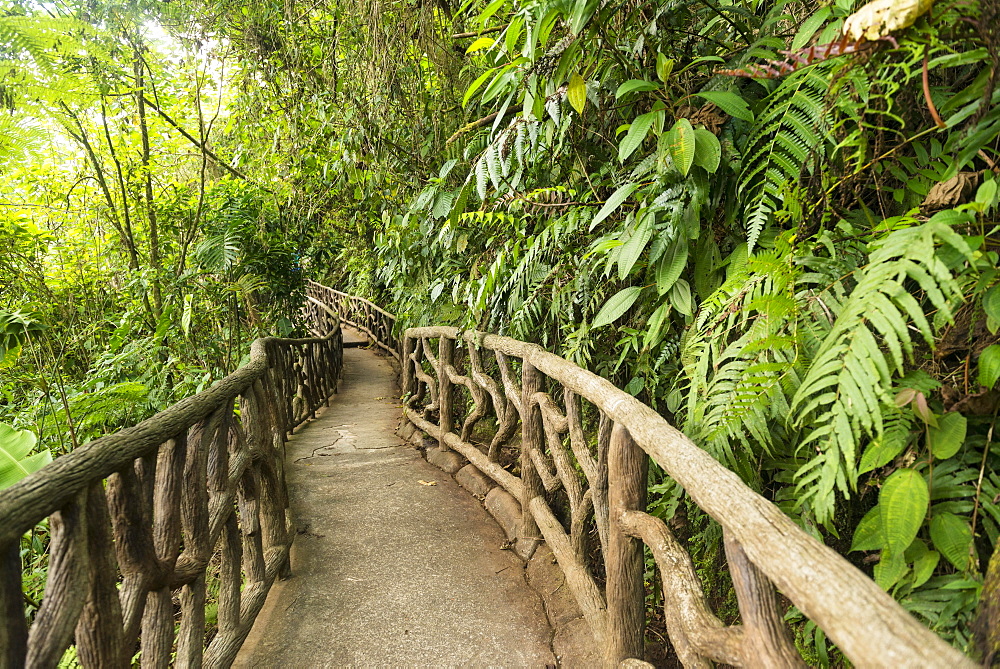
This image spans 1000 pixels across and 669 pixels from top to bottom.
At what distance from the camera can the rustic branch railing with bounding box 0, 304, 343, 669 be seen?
120 centimetres

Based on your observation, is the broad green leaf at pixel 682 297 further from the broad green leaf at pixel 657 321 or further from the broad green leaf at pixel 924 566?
the broad green leaf at pixel 924 566

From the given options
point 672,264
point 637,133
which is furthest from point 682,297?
point 637,133

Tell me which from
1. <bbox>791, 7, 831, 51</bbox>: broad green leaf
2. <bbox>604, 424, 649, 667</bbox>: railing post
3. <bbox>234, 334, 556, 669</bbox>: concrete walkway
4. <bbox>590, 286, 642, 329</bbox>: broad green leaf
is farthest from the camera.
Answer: <bbox>234, 334, 556, 669</bbox>: concrete walkway

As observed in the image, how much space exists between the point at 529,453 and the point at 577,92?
1.86 meters

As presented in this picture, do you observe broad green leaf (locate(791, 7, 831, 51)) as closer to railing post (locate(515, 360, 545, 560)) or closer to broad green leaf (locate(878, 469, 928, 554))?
broad green leaf (locate(878, 469, 928, 554))

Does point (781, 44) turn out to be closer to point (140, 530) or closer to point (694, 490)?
point (694, 490)

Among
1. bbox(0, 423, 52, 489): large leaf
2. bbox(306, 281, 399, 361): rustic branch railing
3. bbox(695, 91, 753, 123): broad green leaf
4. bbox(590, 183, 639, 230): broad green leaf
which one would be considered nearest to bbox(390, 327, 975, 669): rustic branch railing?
bbox(590, 183, 639, 230): broad green leaf

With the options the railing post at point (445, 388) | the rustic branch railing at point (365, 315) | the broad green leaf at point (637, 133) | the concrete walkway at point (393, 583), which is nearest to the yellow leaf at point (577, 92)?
the broad green leaf at point (637, 133)

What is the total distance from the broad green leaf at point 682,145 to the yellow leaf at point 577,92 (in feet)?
1.02

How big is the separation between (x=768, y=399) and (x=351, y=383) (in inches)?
300

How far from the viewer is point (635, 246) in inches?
73.9

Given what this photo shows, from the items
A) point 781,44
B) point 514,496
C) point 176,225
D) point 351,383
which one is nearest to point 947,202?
point 781,44

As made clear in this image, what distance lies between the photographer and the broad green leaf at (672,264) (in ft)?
6.18

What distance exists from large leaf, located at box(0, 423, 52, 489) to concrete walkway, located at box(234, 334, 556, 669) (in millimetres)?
1165
